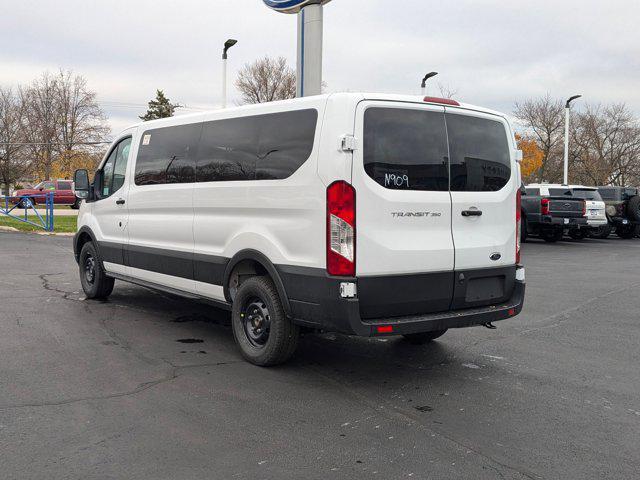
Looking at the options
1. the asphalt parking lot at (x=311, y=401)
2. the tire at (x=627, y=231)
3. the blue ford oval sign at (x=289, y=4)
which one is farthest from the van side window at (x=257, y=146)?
the tire at (x=627, y=231)

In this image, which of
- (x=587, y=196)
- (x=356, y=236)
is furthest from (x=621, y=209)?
(x=356, y=236)

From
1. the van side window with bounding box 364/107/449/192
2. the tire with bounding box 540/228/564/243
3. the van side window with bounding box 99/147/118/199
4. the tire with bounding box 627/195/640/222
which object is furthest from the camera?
the tire with bounding box 627/195/640/222

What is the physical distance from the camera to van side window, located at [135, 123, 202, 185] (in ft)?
19.7

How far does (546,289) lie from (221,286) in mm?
6420

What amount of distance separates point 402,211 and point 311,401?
1543mm

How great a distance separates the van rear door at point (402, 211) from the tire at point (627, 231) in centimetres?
2170

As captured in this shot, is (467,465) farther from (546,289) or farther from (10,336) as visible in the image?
(546,289)

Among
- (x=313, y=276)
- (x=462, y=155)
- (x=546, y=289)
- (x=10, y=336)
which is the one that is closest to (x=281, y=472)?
(x=313, y=276)

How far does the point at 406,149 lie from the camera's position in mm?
4676

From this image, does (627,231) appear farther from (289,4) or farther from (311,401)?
(311,401)

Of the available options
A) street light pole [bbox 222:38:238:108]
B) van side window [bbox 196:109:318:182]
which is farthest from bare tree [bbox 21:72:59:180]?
van side window [bbox 196:109:318:182]

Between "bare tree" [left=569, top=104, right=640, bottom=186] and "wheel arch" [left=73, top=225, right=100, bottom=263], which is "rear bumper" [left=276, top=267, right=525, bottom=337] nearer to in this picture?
"wheel arch" [left=73, top=225, right=100, bottom=263]

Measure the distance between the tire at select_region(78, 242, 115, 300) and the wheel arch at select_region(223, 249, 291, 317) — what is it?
3.01 meters

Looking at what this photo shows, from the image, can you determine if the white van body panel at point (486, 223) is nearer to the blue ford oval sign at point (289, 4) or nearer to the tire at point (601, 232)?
the blue ford oval sign at point (289, 4)
